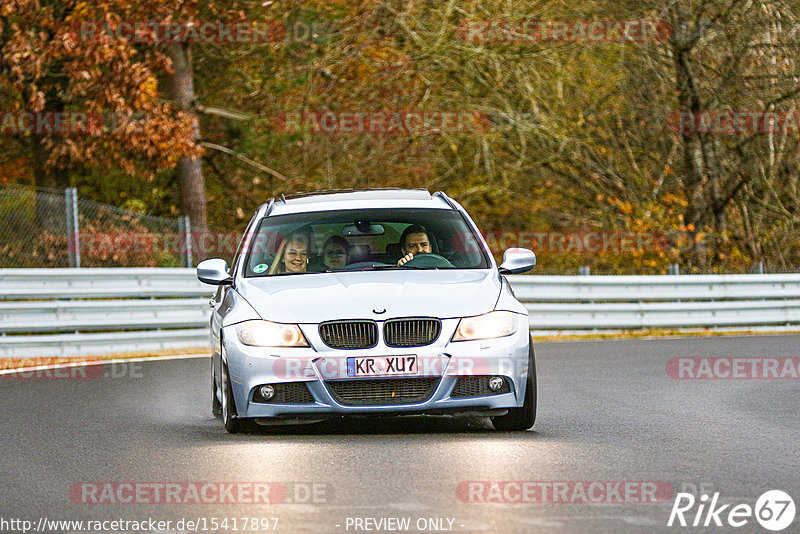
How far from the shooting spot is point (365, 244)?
11.0 m

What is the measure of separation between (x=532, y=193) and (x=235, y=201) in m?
6.34

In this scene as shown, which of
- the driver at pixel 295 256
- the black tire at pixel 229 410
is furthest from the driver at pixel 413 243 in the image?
the black tire at pixel 229 410

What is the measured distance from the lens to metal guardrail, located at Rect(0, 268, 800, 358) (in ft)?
61.5

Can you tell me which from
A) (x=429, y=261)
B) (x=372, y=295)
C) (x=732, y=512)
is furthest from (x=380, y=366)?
(x=732, y=512)

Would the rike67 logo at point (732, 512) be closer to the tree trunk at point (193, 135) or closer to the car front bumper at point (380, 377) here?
the car front bumper at point (380, 377)

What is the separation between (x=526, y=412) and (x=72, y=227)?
11.4 m

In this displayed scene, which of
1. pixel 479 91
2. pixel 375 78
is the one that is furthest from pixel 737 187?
pixel 375 78

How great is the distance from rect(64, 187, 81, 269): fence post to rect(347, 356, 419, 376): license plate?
11.2 meters

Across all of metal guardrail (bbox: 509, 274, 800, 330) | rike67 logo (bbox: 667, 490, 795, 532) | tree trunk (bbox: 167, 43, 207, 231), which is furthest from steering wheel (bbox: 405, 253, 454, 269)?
tree trunk (bbox: 167, 43, 207, 231)

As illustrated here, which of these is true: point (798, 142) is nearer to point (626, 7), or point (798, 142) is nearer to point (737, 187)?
point (737, 187)

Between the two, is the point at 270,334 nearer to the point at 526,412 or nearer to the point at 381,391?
the point at 381,391

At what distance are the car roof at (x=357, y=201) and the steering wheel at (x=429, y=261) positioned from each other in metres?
0.52

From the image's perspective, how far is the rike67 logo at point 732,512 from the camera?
21.0 feet

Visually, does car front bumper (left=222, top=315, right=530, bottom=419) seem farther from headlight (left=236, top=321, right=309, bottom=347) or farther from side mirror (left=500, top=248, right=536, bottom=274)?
side mirror (left=500, top=248, right=536, bottom=274)
